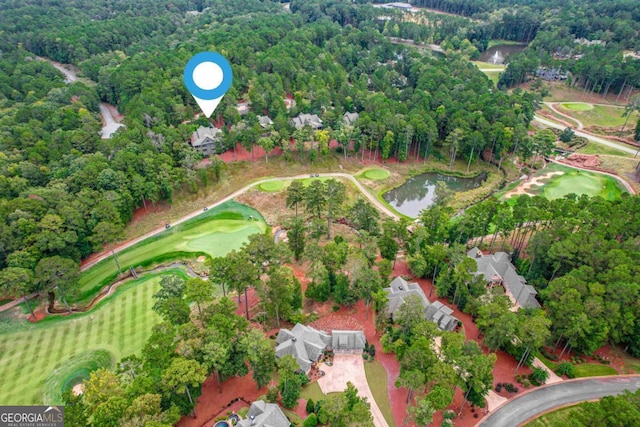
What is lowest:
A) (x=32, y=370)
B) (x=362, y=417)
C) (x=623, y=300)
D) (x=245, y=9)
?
(x=32, y=370)

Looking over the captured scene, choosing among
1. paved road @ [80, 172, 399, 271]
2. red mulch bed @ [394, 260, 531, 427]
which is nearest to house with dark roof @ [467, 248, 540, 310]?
red mulch bed @ [394, 260, 531, 427]

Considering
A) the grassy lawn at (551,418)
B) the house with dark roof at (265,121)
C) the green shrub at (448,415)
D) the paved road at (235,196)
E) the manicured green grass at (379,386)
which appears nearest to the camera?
the grassy lawn at (551,418)

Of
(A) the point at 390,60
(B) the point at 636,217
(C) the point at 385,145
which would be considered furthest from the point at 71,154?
(A) the point at 390,60

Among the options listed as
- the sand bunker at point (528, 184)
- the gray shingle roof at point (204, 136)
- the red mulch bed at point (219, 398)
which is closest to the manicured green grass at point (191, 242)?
the gray shingle roof at point (204, 136)

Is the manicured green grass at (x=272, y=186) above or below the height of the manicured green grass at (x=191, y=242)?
above

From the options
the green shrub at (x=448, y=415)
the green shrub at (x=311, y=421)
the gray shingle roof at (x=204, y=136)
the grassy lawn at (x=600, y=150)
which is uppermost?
the gray shingle roof at (x=204, y=136)

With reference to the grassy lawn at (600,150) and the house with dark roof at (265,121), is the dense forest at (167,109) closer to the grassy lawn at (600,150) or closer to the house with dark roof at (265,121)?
the house with dark roof at (265,121)

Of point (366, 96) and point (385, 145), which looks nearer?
point (385, 145)

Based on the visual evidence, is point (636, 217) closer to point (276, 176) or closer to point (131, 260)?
point (276, 176)
